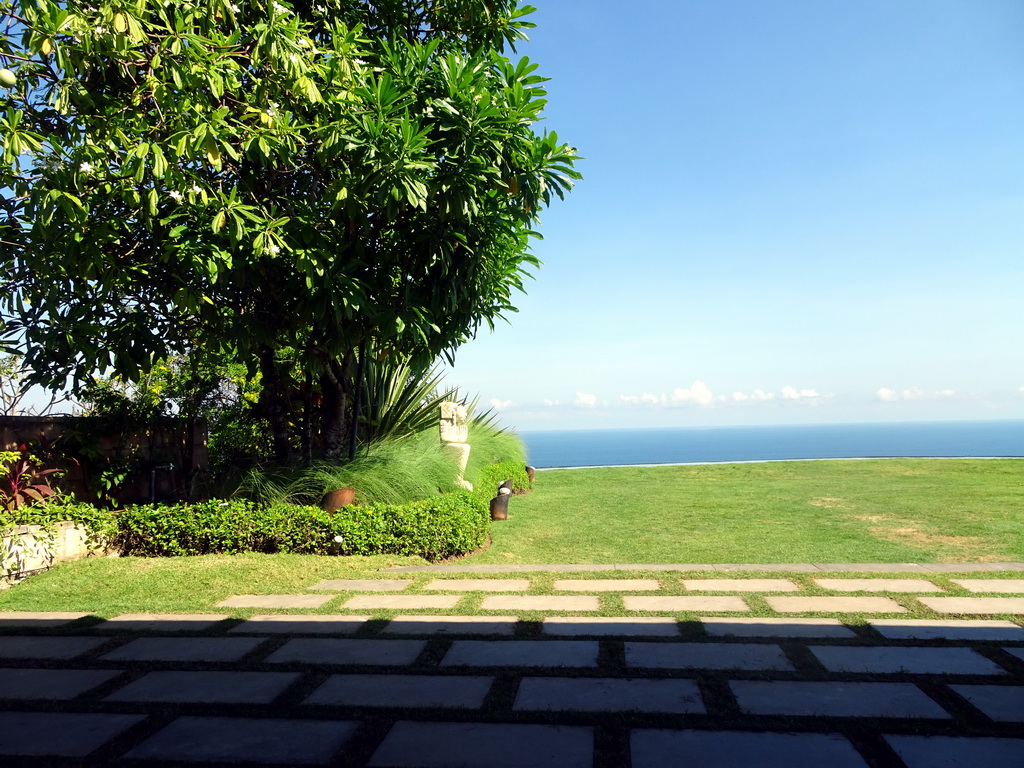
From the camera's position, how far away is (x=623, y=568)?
17.1ft

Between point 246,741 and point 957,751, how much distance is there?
2414 millimetres

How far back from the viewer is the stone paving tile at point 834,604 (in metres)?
3.94

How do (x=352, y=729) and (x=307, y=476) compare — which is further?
(x=307, y=476)

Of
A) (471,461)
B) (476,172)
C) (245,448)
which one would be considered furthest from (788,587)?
(245,448)

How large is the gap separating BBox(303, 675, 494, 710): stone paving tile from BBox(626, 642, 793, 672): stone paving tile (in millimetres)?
752

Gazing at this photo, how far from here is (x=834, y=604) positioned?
4.07 metres

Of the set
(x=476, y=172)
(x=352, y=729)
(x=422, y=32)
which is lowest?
(x=352, y=729)

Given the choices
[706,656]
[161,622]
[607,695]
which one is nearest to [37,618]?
[161,622]

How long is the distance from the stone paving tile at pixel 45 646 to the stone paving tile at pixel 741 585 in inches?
141

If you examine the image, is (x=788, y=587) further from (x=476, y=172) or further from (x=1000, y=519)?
(x=1000, y=519)

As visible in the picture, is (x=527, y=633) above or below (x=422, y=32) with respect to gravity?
below

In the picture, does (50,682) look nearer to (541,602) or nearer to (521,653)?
(521,653)

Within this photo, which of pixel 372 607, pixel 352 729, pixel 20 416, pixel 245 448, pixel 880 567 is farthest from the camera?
pixel 245 448

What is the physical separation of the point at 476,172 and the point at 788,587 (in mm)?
3831
